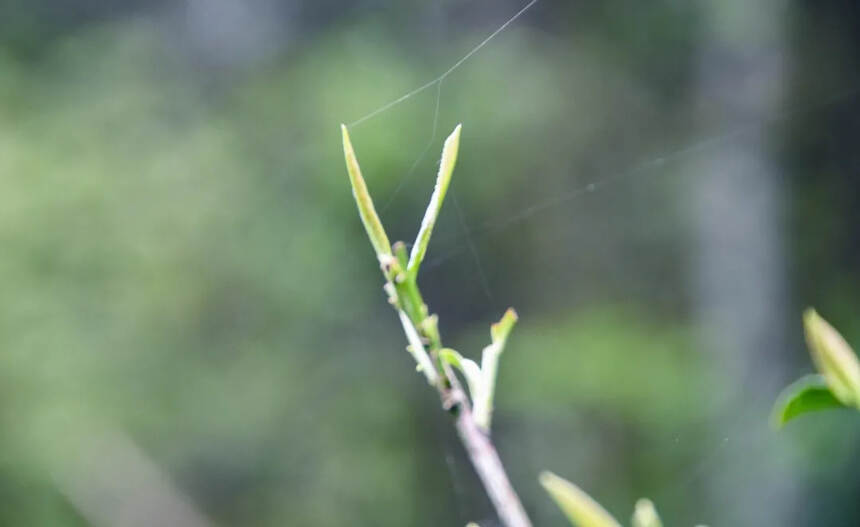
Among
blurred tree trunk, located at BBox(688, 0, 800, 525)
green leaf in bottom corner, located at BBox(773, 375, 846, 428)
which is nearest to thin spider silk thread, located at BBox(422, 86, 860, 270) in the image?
blurred tree trunk, located at BBox(688, 0, 800, 525)

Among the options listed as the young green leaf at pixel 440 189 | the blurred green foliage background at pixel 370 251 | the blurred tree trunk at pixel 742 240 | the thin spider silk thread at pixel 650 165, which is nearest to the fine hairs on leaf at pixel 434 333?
the young green leaf at pixel 440 189

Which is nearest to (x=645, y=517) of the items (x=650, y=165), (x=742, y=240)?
(x=742, y=240)

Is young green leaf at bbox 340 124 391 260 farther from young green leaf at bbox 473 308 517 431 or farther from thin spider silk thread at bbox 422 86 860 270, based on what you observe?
thin spider silk thread at bbox 422 86 860 270

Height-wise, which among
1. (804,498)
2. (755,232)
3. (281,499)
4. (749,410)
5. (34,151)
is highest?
(34,151)

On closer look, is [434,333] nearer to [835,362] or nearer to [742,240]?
[835,362]

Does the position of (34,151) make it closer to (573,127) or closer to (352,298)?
(352,298)

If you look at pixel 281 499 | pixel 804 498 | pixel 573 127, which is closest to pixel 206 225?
pixel 281 499
